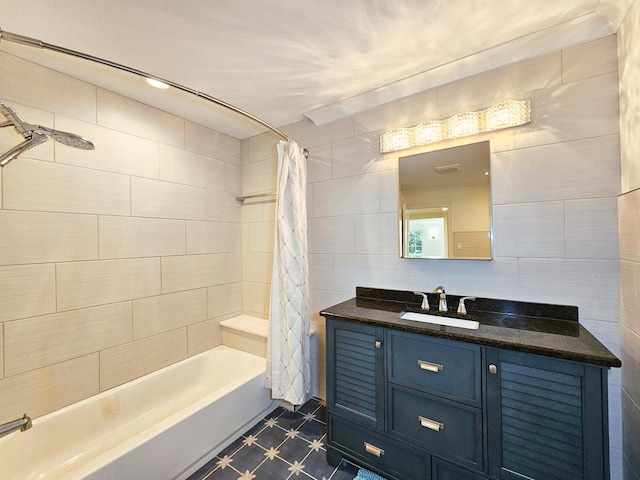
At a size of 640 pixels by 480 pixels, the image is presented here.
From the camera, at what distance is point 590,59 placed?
4.48 ft

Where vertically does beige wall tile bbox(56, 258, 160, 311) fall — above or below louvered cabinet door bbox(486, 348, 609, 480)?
above

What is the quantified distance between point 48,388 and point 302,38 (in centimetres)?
246

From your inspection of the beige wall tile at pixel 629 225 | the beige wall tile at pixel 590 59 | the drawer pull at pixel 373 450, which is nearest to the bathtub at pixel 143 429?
the drawer pull at pixel 373 450

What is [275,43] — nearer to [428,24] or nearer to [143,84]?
[428,24]

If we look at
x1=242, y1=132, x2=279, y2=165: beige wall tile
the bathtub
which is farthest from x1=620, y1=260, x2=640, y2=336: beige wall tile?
x1=242, y1=132, x2=279, y2=165: beige wall tile

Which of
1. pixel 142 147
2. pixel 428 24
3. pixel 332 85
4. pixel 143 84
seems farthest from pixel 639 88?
pixel 142 147

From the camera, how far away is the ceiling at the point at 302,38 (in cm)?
122

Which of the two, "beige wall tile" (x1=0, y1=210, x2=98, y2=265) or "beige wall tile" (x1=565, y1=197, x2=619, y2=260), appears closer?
"beige wall tile" (x1=565, y1=197, x2=619, y2=260)

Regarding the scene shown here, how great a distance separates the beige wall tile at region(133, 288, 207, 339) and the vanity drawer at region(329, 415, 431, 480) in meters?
1.43

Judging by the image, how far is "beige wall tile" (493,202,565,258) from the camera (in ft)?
4.68

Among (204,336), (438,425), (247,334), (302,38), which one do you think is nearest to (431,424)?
(438,425)

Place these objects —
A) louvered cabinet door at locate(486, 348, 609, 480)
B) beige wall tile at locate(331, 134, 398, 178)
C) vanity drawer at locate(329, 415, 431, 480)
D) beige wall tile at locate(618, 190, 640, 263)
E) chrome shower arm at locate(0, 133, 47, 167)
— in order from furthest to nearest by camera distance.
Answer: beige wall tile at locate(331, 134, 398, 178) < vanity drawer at locate(329, 415, 431, 480) < chrome shower arm at locate(0, 133, 47, 167) < beige wall tile at locate(618, 190, 640, 263) < louvered cabinet door at locate(486, 348, 609, 480)

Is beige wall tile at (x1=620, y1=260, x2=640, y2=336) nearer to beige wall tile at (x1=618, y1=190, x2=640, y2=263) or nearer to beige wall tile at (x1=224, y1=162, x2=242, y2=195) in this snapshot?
beige wall tile at (x1=618, y1=190, x2=640, y2=263)

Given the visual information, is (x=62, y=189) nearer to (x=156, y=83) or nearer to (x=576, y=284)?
(x=156, y=83)
